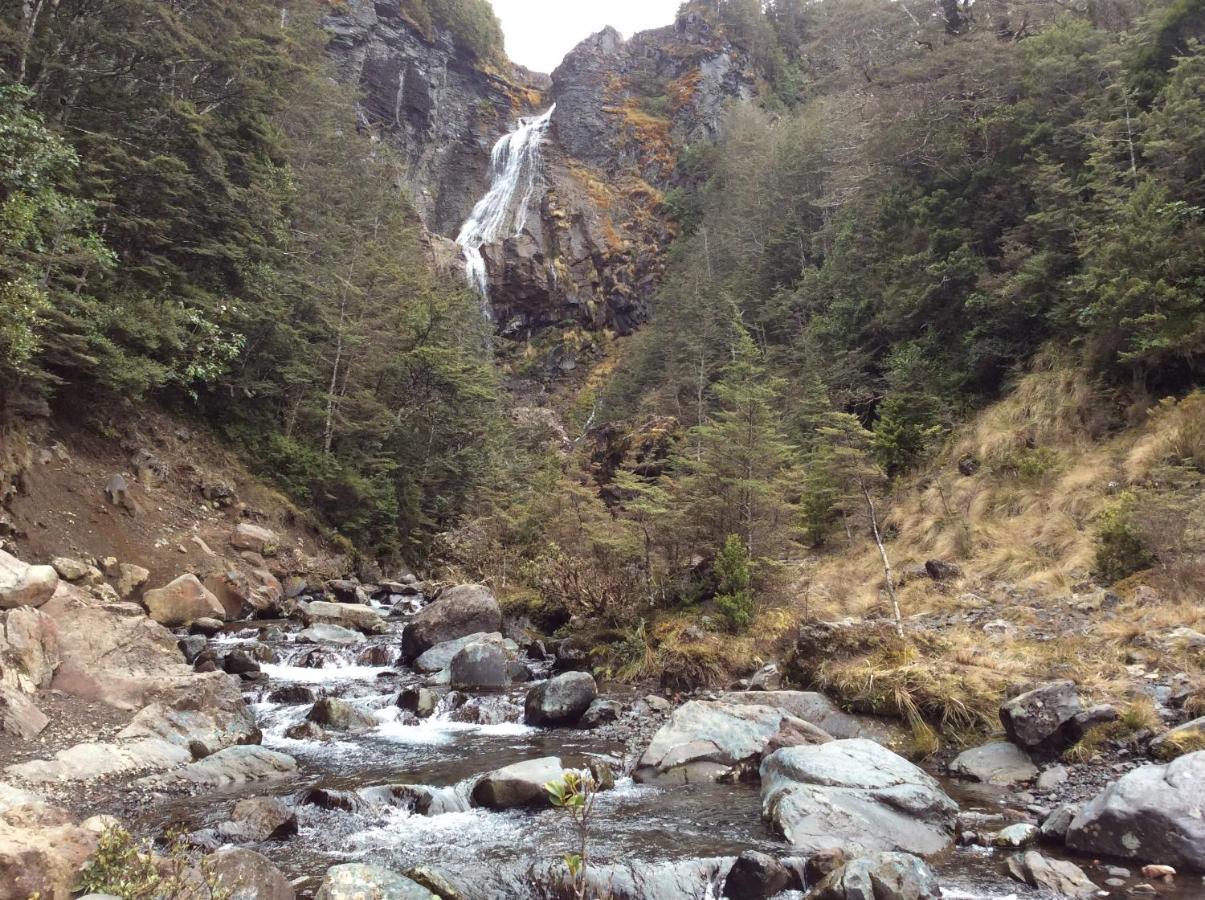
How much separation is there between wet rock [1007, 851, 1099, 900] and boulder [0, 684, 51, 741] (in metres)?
8.66

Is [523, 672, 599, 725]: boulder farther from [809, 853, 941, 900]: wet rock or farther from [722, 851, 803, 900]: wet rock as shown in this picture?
[809, 853, 941, 900]: wet rock

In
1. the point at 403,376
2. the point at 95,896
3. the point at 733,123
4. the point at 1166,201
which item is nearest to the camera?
the point at 95,896

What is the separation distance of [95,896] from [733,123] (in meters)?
58.6

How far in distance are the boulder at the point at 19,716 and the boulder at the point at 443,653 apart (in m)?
6.08

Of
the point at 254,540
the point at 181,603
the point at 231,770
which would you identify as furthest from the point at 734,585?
the point at 254,540

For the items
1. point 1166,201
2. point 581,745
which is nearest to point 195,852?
point 581,745

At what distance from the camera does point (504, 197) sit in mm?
57594

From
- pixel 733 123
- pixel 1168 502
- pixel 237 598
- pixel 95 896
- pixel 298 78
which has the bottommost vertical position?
pixel 237 598

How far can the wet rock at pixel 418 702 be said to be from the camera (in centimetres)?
1030

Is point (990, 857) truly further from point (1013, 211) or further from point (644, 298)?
point (644, 298)

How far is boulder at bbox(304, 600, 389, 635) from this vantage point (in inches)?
Result: 617

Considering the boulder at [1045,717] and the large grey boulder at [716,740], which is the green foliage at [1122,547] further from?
the large grey boulder at [716,740]

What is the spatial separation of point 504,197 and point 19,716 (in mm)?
55321

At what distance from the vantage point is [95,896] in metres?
4.05
